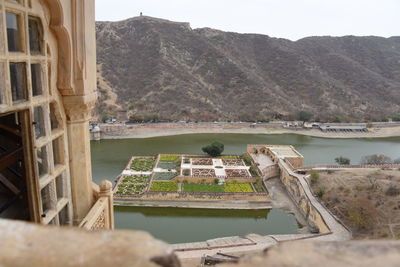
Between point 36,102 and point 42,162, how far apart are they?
2.42 ft

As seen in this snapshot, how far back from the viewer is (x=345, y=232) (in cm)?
1519

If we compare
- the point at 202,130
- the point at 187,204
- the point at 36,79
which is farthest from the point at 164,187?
the point at 202,130

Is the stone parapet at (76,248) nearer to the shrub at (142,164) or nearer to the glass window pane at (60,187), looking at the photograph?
the glass window pane at (60,187)

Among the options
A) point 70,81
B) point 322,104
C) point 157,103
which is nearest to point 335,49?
point 322,104

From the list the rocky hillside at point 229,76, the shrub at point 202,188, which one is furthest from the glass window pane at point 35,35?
the rocky hillside at point 229,76

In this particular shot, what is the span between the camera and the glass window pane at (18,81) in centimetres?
281

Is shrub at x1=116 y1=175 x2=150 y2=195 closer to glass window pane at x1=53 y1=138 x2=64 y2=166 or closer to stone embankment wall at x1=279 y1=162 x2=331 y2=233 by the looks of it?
stone embankment wall at x1=279 y1=162 x2=331 y2=233

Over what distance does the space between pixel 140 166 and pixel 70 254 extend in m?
23.1

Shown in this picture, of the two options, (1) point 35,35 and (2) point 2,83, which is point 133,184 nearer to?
(1) point 35,35

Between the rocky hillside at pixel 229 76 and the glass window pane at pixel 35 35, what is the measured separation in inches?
1569

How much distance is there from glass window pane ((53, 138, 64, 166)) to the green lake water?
41.3ft

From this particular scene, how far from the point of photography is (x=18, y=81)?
2.88 metres

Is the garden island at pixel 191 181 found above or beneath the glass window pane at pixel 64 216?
beneath

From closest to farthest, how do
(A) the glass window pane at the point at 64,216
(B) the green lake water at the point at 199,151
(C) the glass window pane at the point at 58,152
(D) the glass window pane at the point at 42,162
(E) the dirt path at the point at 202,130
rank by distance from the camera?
(D) the glass window pane at the point at 42,162
(C) the glass window pane at the point at 58,152
(A) the glass window pane at the point at 64,216
(B) the green lake water at the point at 199,151
(E) the dirt path at the point at 202,130
